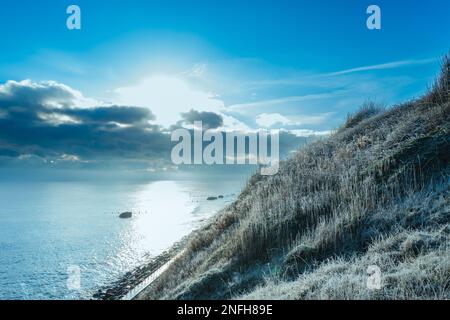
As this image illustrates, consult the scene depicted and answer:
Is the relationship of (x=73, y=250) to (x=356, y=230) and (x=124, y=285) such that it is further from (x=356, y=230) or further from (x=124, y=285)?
(x=356, y=230)

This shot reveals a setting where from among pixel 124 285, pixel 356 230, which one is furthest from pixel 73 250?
pixel 356 230

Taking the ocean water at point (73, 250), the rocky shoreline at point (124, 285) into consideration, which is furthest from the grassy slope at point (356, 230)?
the rocky shoreline at point (124, 285)

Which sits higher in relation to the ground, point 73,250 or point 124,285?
point 124,285

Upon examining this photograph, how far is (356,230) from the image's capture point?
24.5ft

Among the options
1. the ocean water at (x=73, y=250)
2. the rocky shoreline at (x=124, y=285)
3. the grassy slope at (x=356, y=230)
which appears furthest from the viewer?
the ocean water at (x=73, y=250)

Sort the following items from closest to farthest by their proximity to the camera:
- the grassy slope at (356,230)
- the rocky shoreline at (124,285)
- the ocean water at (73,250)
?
the grassy slope at (356,230) < the rocky shoreline at (124,285) < the ocean water at (73,250)

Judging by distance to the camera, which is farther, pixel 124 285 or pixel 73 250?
pixel 73 250

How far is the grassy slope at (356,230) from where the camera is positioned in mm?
5191

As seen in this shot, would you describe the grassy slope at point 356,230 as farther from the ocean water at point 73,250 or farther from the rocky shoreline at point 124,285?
the rocky shoreline at point 124,285

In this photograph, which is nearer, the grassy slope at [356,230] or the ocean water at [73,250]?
the grassy slope at [356,230]

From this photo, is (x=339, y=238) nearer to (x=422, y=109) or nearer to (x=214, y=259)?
(x=214, y=259)

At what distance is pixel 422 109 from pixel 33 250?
44421mm

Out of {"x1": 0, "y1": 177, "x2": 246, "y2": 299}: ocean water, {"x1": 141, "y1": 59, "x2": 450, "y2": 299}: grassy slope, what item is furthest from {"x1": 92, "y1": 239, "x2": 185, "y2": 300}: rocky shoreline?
{"x1": 141, "y1": 59, "x2": 450, "y2": 299}: grassy slope
